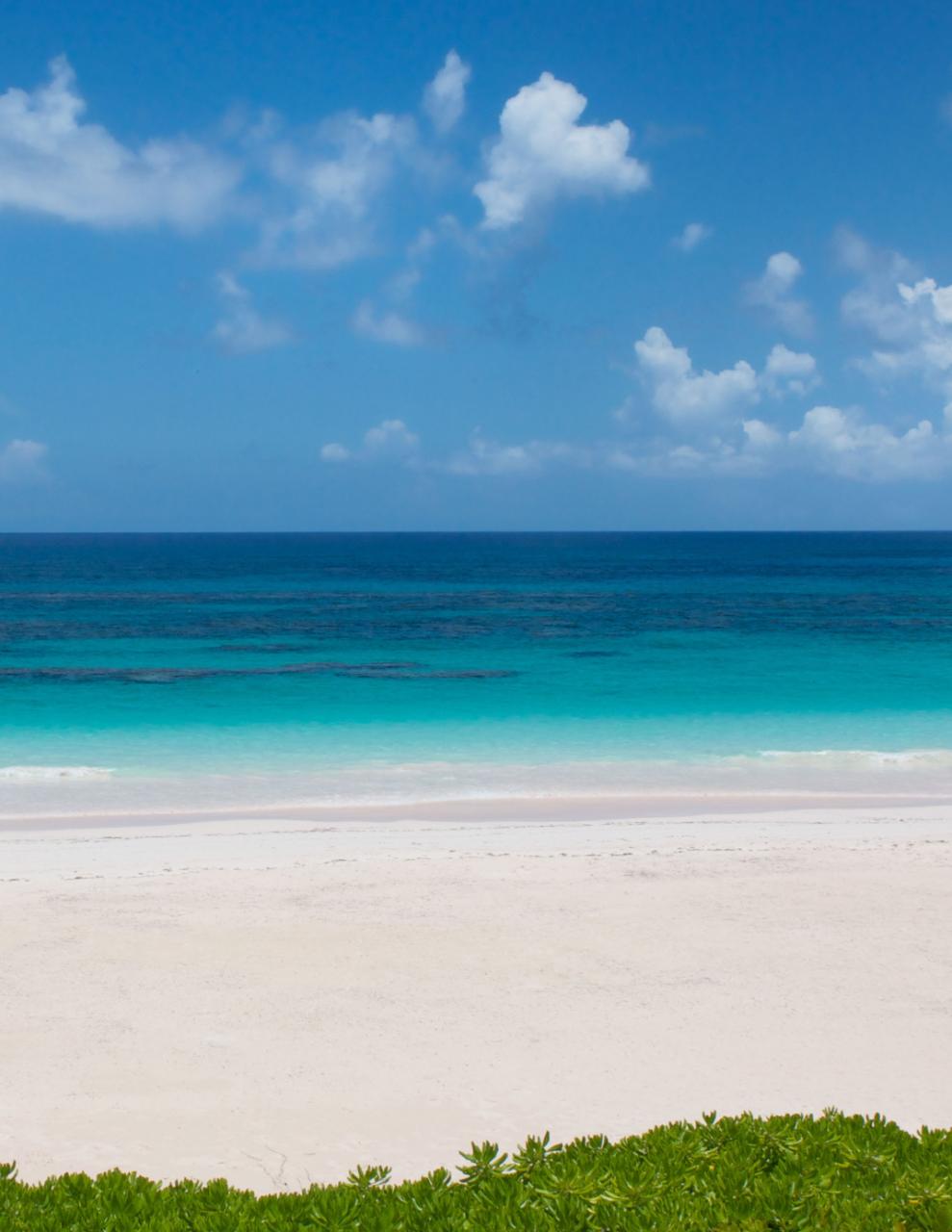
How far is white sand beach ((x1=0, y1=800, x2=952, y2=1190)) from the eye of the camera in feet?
22.2

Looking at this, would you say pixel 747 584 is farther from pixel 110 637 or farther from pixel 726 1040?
pixel 726 1040

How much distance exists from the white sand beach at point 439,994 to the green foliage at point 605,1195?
157 centimetres

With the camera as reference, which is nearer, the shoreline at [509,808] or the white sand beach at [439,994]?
the white sand beach at [439,994]

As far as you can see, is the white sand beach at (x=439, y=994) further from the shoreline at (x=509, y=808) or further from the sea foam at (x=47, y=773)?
the sea foam at (x=47, y=773)

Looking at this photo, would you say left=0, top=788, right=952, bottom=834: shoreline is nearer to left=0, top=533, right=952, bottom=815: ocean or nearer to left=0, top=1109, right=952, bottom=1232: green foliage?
left=0, top=533, right=952, bottom=815: ocean

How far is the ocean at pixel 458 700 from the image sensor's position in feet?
63.7

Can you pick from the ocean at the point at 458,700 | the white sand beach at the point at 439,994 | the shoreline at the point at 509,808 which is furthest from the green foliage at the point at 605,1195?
the ocean at the point at 458,700

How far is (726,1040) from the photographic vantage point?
25.8 feet

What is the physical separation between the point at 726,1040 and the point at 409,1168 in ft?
9.68

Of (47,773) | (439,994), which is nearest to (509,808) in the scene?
(439,994)

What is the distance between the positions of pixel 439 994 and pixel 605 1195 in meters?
4.39

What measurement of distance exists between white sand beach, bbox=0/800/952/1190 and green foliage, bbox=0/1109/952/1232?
157 cm

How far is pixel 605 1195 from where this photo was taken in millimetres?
4461

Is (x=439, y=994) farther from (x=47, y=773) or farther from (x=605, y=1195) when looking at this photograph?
(x=47, y=773)
